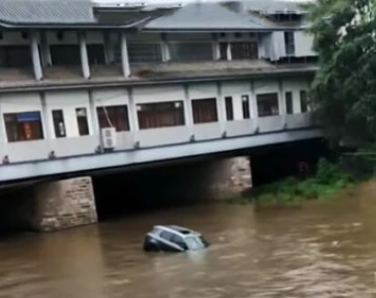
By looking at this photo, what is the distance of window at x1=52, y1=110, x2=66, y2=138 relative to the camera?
1297 inches

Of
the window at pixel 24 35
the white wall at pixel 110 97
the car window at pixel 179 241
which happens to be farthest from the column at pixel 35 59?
the car window at pixel 179 241

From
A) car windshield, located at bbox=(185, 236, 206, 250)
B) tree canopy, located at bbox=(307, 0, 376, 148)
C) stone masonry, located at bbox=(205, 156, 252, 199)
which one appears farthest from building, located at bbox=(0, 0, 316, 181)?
car windshield, located at bbox=(185, 236, 206, 250)

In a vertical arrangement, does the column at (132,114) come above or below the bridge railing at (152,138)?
above

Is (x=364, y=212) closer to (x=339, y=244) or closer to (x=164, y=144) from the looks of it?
(x=339, y=244)

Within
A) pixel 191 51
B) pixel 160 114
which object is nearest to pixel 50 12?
pixel 160 114

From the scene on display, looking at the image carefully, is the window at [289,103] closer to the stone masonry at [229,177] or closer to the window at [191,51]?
the window at [191,51]

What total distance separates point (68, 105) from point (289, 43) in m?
17.5

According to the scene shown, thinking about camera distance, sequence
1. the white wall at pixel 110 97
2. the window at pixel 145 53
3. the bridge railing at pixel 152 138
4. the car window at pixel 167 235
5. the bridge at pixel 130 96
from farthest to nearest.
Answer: the window at pixel 145 53 < the white wall at pixel 110 97 < the bridge at pixel 130 96 < the bridge railing at pixel 152 138 < the car window at pixel 167 235

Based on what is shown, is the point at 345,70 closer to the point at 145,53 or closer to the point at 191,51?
the point at 191,51

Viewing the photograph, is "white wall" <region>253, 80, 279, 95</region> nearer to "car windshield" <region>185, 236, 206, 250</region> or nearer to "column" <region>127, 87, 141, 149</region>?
"column" <region>127, 87, 141, 149</region>

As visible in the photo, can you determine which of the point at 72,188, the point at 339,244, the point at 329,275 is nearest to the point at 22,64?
the point at 72,188

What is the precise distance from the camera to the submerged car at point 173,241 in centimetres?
2478

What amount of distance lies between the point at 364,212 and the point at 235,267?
1010 cm

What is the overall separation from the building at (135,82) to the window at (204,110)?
56mm
